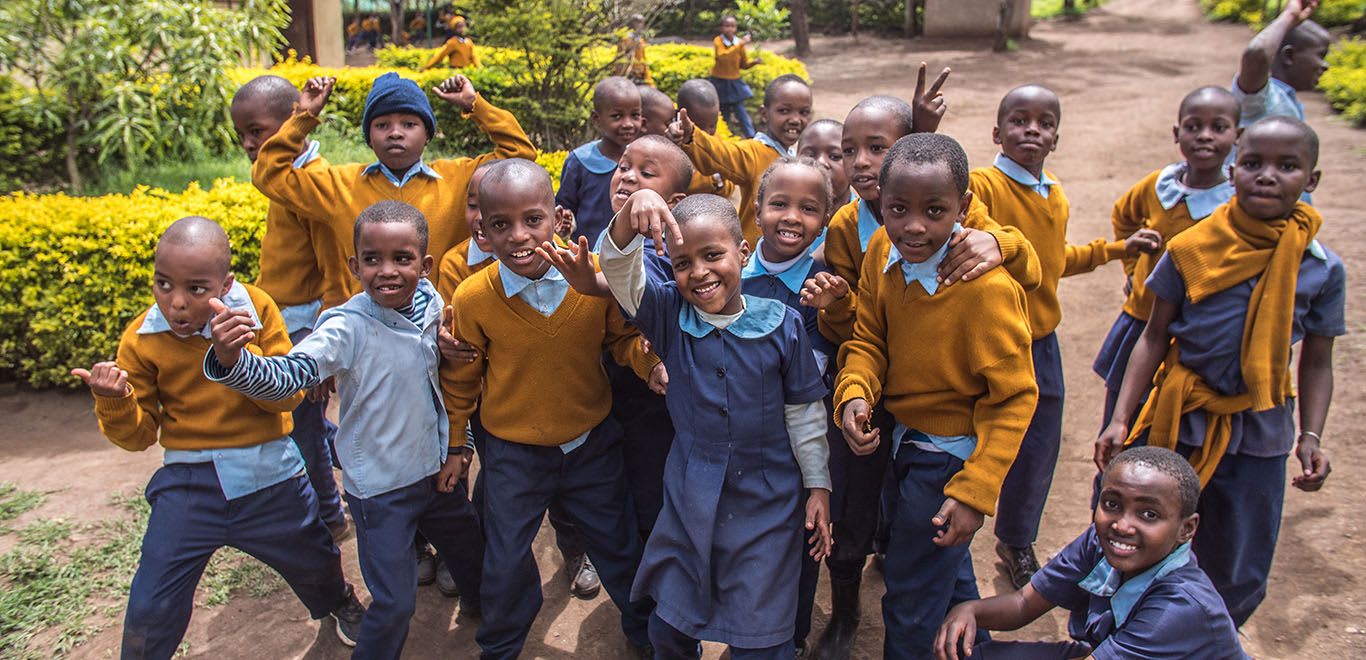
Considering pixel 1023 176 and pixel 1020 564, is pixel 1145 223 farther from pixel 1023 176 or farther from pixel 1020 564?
pixel 1020 564

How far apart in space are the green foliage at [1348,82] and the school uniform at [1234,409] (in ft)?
29.7

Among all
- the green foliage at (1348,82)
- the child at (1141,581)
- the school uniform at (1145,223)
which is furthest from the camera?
the green foliage at (1348,82)

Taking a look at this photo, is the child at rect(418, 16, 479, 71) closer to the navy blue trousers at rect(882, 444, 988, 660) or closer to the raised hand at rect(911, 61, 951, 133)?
the raised hand at rect(911, 61, 951, 133)

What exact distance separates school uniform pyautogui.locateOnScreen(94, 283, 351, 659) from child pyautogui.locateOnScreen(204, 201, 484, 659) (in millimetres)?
205

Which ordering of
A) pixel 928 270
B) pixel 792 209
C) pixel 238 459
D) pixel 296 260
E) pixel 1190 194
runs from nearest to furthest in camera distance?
1. pixel 928 270
2. pixel 238 459
3. pixel 792 209
4. pixel 1190 194
5. pixel 296 260

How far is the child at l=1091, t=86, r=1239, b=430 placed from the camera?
351 cm

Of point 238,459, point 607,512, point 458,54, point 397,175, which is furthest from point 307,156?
point 458,54

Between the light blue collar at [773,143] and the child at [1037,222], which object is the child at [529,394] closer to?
the child at [1037,222]

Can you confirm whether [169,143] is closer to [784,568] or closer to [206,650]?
[206,650]

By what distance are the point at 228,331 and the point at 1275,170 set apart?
300 cm

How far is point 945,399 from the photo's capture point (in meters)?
2.69

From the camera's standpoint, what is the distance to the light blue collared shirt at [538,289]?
288cm

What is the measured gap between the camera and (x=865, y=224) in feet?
10.1

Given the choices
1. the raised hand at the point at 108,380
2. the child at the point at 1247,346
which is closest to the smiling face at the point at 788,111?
the child at the point at 1247,346
